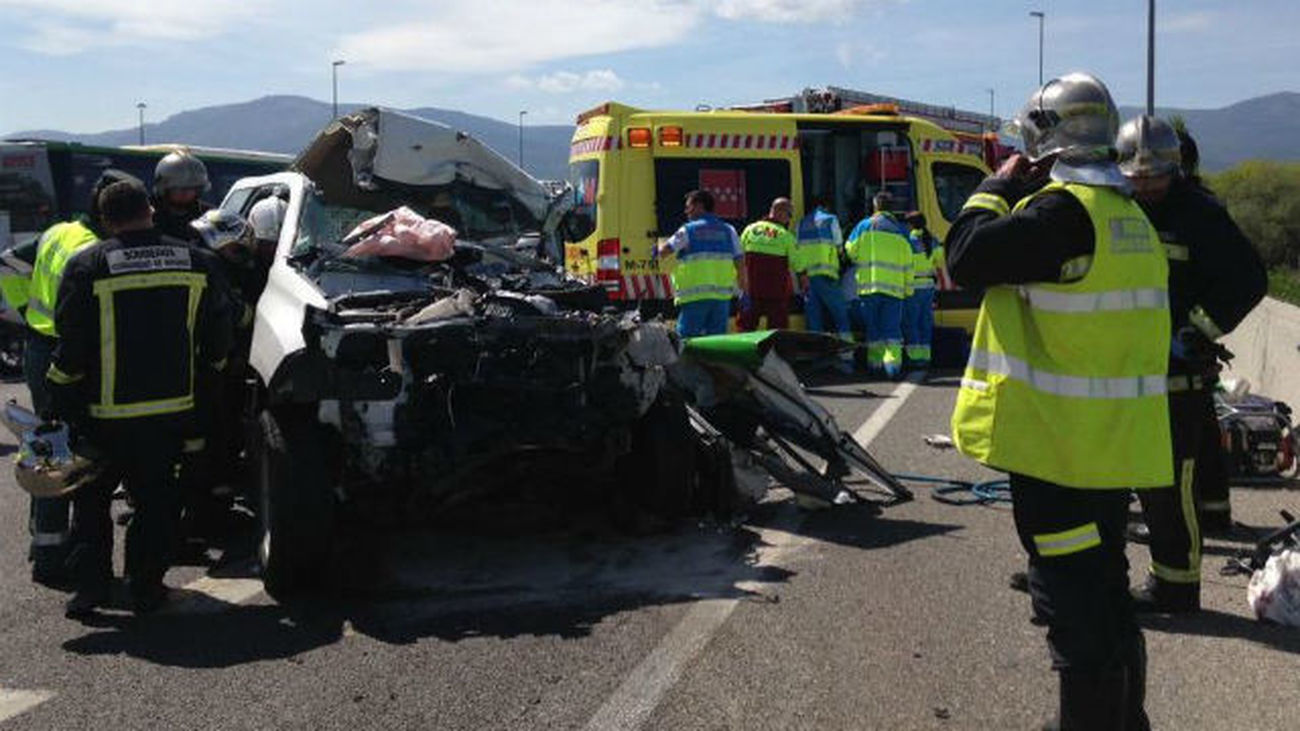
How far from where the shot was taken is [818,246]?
1245 centimetres

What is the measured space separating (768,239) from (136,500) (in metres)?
7.74

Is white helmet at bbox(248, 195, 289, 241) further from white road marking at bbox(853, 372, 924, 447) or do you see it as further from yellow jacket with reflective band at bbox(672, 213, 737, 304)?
yellow jacket with reflective band at bbox(672, 213, 737, 304)

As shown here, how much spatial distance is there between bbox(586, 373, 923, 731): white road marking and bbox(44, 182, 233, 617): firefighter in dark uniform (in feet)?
7.17

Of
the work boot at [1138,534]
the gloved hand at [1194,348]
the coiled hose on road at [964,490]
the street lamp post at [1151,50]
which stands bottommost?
the work boot at [1138,534]

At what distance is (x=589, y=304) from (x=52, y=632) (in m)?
2.84

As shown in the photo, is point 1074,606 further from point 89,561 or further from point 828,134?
point 828,134

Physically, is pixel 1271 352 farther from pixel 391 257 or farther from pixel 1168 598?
pixel 391 257

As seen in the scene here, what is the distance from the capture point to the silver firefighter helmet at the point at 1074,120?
3395mm

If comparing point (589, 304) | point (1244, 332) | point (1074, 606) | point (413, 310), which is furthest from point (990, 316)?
point (1244, 332)

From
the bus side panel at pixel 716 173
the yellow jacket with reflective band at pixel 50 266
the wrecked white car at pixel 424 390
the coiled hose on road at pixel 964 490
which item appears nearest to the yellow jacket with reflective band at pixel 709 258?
the bus side panel at pixel 716 173

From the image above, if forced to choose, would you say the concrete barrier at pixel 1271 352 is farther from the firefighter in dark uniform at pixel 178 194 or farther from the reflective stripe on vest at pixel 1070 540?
the firefighter in dark uniform at pixel 178 194

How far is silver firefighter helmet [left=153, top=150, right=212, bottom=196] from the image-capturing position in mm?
6520

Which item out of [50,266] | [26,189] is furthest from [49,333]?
[26,189]

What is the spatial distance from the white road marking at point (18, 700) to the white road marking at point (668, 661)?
74.7 inches
